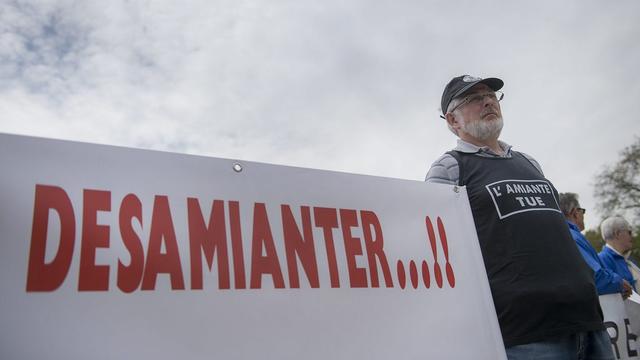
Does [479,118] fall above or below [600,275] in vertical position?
above

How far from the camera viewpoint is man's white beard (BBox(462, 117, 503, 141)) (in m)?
2.33

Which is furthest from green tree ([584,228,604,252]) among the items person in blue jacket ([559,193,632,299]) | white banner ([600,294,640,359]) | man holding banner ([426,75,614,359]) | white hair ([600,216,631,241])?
man holding banner ([426,75,614,359])

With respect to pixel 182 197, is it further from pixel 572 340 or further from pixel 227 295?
pixel 572 340

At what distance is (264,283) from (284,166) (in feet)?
1.17

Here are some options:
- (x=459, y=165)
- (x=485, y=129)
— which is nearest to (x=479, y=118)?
(x=485, y=129)

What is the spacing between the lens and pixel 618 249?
423 cm

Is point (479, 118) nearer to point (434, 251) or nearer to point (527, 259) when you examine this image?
point (527, 259)

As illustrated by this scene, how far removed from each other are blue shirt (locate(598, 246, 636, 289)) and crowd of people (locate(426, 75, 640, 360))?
85.3 inches

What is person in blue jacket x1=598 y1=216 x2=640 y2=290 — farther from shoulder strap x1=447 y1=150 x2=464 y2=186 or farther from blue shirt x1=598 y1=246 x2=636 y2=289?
shoulder strap x1=447 y1=150 x2=464 y2=186

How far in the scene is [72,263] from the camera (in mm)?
1115

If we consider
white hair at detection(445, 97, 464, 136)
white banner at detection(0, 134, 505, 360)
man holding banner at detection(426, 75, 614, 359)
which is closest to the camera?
white banner at detection(0, 134, 505, 360)

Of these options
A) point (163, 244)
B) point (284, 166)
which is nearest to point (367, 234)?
point (284, 166)

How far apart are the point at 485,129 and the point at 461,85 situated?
263 mm

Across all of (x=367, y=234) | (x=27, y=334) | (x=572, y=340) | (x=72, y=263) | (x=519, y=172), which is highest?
(x=519, y=172)
